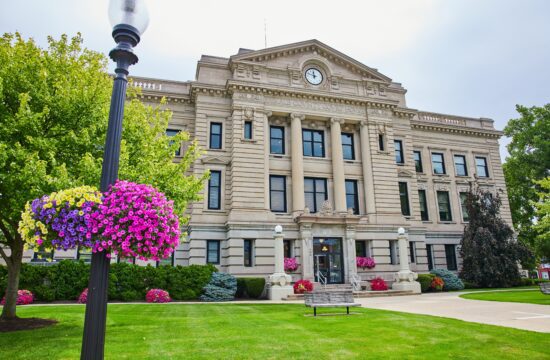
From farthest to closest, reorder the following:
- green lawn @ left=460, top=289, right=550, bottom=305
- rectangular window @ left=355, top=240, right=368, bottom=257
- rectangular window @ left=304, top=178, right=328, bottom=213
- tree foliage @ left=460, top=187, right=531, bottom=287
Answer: tree foliage @ left=460, top=187, right=531, bottom=287, rectangular window @ left=304, top=178, right=328, bottom=213, rectangular window @ left=355, top=240, right=368, bottom=257, green lawn @ left=460, top=289, right=550, bottom=305

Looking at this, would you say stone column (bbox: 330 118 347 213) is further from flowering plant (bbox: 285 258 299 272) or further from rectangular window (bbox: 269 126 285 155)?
flowering plant (bbox: 285 258 299 272)

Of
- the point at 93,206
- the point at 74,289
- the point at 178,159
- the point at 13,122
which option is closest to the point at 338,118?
the point at 178,159

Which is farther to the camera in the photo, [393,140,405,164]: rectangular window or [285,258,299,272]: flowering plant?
[393,140,405,164]: rectangular window

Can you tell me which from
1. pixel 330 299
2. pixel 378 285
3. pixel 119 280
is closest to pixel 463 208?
pixel 378 285

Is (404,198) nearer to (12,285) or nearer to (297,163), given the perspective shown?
(297,163)

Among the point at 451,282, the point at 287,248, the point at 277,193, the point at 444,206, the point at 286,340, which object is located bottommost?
the point at 286,340

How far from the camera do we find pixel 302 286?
2408cm

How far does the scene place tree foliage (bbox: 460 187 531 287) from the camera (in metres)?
29.8

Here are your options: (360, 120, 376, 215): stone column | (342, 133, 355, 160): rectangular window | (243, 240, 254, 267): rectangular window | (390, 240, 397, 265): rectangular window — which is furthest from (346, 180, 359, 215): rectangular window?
(243, 240, 254, 267): rectangular window

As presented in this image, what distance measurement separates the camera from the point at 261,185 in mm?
27609

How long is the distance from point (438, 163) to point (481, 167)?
204 inches

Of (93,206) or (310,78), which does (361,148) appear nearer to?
(310,78)

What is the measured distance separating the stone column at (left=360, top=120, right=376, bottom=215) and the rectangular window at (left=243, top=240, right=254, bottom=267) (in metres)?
9.88

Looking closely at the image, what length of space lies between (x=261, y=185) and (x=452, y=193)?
65.3 ft
